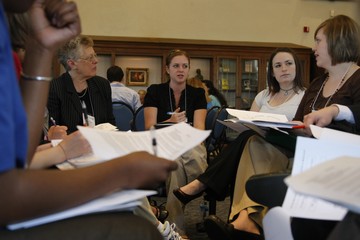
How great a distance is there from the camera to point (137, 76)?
7613 millimetres

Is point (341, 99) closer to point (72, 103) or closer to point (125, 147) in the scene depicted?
point (125, 147)

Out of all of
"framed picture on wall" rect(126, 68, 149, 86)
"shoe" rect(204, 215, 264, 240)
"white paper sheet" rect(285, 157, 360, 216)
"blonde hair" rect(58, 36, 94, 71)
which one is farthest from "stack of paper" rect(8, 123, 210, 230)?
"framed picture on wall" rect(126, 68, 149, 86)

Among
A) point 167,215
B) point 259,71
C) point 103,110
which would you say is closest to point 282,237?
point 167,215

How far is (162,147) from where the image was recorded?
2.85 feet

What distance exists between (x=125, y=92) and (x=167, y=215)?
2.68m

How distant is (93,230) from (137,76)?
23.1 feet

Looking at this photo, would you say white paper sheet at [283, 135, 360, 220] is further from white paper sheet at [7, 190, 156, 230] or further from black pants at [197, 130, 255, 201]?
black pants at [197, 130, 255, 201]

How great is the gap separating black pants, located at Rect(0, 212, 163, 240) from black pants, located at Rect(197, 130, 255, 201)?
1459 millimetres

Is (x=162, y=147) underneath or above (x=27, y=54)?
underneath

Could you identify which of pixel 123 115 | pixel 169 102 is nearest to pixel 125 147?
pixel 169 102

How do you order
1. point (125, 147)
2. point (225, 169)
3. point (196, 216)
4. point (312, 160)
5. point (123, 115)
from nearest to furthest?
1. point (125, 147)
2. point (312, 160)
3. point (225, 169)
4. point (196, 216)
5. point (123, 115)

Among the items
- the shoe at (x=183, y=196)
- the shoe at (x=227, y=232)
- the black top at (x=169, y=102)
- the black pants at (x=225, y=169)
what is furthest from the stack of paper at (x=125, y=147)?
the black top at (x=169, y=102)

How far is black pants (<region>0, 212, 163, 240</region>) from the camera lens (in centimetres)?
65

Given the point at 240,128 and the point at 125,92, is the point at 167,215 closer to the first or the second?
the point at 240,128
